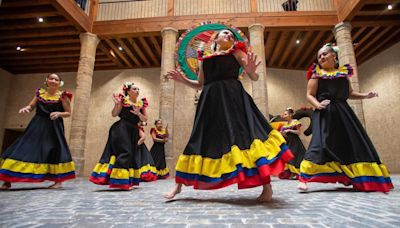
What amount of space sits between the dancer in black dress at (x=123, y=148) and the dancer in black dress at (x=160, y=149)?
4.09 meters

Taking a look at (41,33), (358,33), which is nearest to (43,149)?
(41,33)

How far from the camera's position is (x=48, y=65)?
13406mm

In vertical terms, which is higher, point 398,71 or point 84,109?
point 398,71

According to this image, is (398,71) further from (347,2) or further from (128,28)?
(128,28)

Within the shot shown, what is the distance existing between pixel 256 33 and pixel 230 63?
299 inches

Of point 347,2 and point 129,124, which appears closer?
point 129,124

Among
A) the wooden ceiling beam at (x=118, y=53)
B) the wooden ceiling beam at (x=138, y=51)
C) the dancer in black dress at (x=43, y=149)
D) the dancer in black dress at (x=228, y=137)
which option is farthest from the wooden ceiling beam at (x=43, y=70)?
the dancer in black dress at (x=228, y=137)

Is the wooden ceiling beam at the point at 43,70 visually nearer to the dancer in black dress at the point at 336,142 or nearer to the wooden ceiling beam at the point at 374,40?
the dancer in black dress at the point at 336,142

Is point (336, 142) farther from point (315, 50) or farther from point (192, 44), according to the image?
point (315, 50)

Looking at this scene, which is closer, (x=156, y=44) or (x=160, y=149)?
(x=160, y=149)

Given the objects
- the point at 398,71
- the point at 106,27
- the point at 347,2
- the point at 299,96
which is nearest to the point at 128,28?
the point at 106,27

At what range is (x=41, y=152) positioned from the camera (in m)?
3.61

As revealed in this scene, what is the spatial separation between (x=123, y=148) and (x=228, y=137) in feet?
6.38

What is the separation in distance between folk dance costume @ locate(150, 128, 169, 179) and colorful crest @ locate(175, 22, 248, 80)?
88.6 inches
